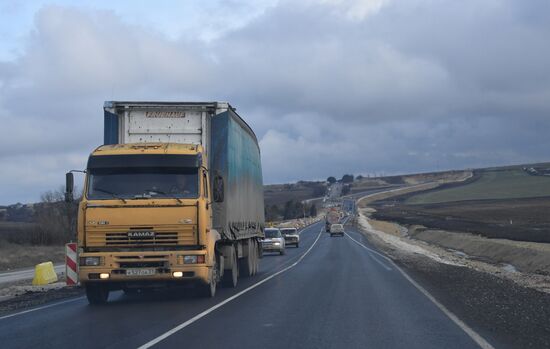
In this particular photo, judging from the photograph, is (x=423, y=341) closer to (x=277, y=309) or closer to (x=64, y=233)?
(x=277, y=309)

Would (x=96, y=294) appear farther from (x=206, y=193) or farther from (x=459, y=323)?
(x=459, y=323)

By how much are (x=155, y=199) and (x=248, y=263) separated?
8.40 m

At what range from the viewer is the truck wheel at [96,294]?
1653 cm

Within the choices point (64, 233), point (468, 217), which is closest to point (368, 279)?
point (64, 233)

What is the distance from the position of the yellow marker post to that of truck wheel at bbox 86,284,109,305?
958cm

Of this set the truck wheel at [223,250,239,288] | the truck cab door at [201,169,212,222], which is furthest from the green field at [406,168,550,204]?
the truck cab door at [201,169,212,222]

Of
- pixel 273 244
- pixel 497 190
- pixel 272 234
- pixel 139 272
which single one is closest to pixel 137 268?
pixel 139 272

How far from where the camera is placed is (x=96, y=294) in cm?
1678

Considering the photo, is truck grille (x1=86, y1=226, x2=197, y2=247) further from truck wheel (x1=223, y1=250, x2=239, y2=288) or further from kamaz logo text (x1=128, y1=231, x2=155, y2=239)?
truck wheel (x1=223, y1=250, x2=239, y2=288)

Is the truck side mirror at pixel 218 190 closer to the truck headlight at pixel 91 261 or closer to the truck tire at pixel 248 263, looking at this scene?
the truck headlight at pixel 91 261

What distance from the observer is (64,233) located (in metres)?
60.0

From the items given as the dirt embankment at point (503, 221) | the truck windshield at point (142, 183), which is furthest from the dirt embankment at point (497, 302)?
the dirt embankment at point (503, 221)

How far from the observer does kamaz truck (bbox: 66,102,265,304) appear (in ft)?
51.1

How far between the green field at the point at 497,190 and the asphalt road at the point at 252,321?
99435 millimetres
